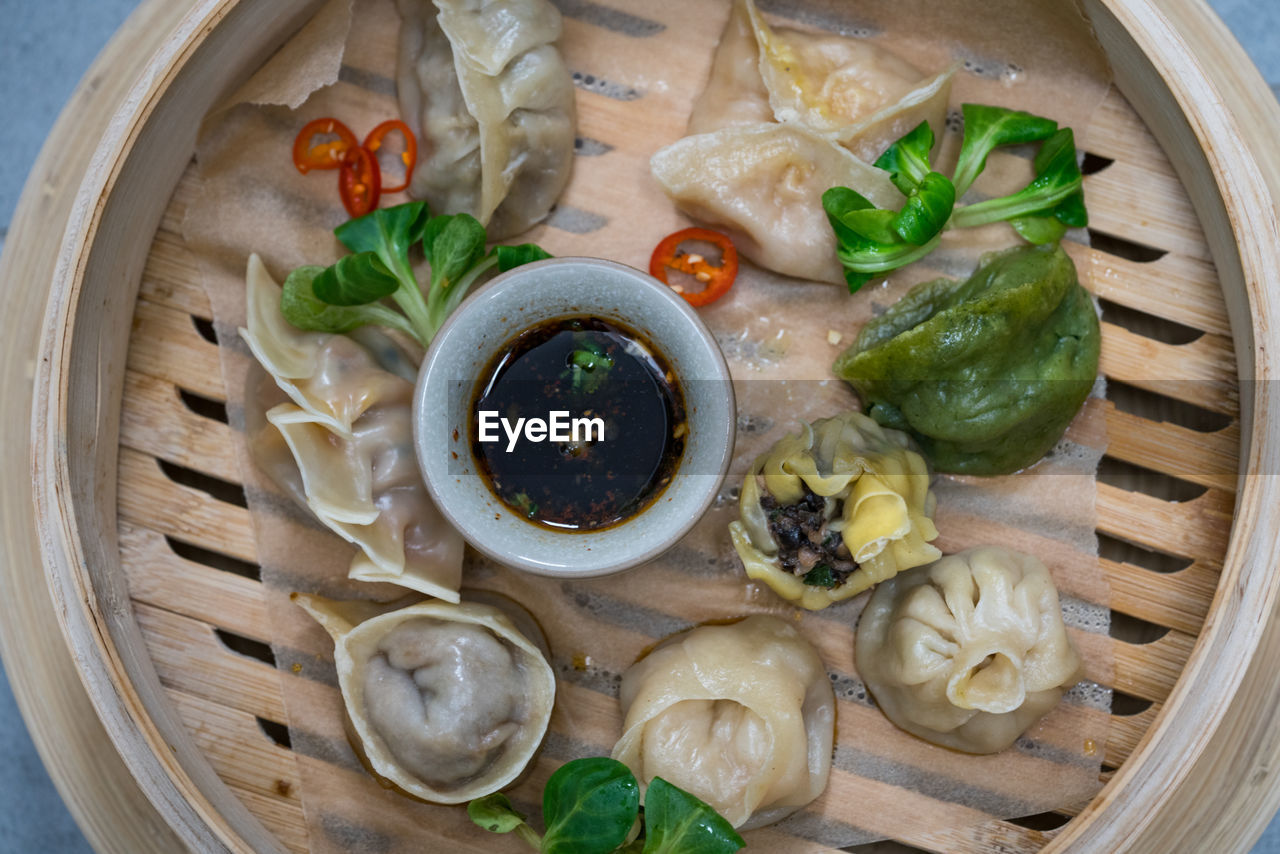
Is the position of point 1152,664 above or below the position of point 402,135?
below

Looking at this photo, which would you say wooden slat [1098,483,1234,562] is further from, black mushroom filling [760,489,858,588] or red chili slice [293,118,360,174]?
red chili slice [293,118,360,174]

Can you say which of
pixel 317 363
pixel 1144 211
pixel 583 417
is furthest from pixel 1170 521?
pixel 317 363

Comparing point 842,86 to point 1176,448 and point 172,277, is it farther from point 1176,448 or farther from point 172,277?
point 172,277

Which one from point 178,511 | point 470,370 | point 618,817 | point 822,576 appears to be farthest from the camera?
point 178,511

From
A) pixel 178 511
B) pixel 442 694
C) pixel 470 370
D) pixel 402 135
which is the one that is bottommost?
pixel 442 694

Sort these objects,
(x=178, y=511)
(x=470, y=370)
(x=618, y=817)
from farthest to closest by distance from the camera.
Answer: (x=178, y=511)
(x=470, y=370)
(x=618, y=817)

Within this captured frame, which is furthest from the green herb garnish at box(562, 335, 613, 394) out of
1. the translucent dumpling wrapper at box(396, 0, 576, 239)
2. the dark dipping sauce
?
the translucent dumpling wrapper at box(396, 0, 576, 239)

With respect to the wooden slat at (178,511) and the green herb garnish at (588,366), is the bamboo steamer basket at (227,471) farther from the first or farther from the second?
the green herb garnish at (588,366)

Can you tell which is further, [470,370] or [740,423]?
[740,423]
